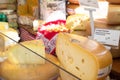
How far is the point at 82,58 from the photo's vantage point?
633 millimetres

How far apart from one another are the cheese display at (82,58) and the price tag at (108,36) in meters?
0.24

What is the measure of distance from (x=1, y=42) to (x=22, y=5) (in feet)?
2.80

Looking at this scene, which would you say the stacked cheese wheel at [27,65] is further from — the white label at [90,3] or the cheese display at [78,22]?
the cheese display at [78,22]

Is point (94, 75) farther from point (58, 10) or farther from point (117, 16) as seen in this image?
point (58, 10)

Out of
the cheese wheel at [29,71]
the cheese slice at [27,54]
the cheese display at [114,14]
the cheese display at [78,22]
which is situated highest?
the cheese display at [114,14]

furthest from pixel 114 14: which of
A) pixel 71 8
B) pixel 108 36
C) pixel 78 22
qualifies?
pixel 71 8

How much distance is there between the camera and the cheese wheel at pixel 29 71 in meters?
0.76

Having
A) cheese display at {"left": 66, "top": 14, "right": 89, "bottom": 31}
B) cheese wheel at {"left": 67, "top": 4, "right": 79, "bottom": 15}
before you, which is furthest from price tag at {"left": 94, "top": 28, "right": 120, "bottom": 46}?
cheese wheel at {"left": 67, "top": 4, "right": 79, "bottom": 15}

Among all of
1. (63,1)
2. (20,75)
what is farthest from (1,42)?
(63,1)

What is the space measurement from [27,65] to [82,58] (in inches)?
9.8

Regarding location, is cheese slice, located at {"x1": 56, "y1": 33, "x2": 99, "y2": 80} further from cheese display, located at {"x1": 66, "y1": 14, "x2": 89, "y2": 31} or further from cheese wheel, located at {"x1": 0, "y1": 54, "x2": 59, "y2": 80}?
cheese display, located at {"x1": 66, "y1": 14, "x2": 89, "y2": 31}

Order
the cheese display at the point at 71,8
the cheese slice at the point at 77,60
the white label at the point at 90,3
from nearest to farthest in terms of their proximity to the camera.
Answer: the cheese slice at the point at 77,60 < the white label at the point at 90,3 < the cheese display at the point at 71,8

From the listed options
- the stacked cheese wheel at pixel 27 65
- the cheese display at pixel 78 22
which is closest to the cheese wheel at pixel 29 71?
the stacked cheese wheel at pixel 27 65

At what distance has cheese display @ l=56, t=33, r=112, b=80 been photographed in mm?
611
